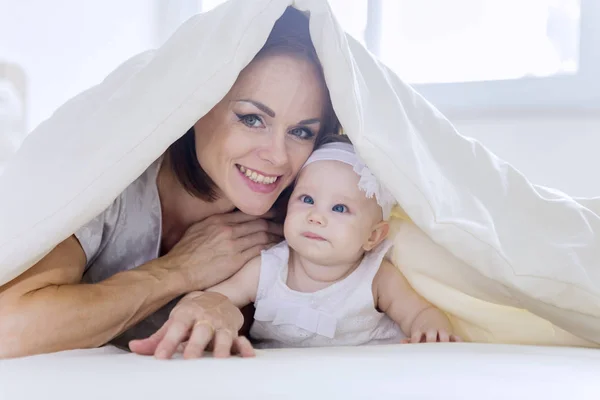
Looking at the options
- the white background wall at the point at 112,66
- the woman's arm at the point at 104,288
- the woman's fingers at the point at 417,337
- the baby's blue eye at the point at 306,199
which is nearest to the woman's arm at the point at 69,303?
the woman's arm at the point at 104,288

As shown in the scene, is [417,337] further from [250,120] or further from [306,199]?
[250,120]

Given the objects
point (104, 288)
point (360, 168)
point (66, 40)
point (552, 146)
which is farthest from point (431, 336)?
point (66, 40)

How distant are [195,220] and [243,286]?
8.2 inches

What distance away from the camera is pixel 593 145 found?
68.5 inches

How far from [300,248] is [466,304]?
0.29 m

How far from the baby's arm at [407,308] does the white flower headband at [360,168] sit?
0.11 meters

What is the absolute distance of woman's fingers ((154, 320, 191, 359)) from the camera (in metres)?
0.80

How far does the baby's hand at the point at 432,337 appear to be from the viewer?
104cm

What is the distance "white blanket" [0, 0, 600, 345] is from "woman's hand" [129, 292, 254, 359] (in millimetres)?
209

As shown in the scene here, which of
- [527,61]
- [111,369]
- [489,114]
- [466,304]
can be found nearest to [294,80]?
[466,304]

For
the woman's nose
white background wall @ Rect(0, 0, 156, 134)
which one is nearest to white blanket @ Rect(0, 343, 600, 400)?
the woman's nose

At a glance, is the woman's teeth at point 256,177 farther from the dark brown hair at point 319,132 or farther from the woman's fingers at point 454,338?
the woman's fingers at point 454,338

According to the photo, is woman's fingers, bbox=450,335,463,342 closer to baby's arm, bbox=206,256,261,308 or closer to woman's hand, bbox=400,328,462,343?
woman's hand, bbox=400,328,462,343

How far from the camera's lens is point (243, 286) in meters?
1.16
